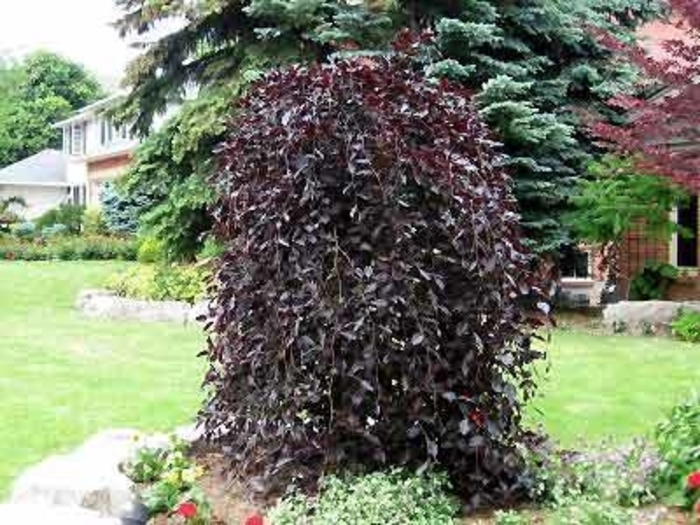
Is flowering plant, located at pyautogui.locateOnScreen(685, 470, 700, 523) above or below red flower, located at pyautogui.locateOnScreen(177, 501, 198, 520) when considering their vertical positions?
above

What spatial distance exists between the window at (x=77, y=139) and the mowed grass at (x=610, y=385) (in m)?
33.2

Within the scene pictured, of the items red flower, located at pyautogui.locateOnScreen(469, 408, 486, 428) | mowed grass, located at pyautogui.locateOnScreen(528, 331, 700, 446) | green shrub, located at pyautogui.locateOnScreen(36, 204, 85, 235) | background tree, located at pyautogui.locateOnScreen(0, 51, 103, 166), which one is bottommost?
mowed grass, located at pyautogui.locateOnScreen(528, 331, 700, 446)

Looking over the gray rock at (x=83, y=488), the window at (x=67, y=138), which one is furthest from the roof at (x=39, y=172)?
the gray rock at (x=83, y=488)

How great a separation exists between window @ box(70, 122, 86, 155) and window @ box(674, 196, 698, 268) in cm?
3077

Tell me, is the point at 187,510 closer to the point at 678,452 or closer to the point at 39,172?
the point at 678,452

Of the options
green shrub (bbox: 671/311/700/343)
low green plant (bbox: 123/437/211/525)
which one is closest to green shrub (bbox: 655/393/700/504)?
low green plant (bbox: 123/437/211/525)

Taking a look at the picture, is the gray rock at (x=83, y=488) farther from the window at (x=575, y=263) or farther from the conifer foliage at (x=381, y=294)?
the window at (x=575, y=263)

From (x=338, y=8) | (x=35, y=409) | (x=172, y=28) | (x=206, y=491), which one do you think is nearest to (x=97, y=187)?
(x=172, y=28)

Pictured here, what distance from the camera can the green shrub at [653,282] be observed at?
14.4 metres

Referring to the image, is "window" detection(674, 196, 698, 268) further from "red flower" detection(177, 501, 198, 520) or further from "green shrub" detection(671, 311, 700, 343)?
"red flower" detection(177, 501, 198, 520)

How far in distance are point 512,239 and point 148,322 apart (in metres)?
9.21

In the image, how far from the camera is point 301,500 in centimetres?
419

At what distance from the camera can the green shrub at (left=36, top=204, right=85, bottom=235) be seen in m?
31.1

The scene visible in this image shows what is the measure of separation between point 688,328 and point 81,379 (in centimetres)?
671
